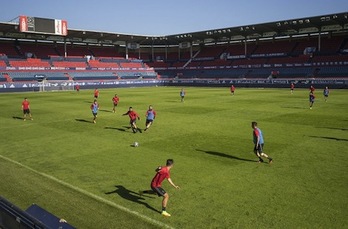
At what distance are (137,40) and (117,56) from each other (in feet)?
27.7

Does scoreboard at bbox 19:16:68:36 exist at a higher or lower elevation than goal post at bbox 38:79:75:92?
higher

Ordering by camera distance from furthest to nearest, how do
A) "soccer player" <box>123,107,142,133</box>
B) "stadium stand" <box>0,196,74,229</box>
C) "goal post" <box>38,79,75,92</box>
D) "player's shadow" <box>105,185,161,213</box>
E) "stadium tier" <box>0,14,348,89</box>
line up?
"stadium tier" <box>0,14,348,89</box> < "goal post" <box>38,79,75,92</box> < "soccer player" <box>123,107,142,133</box> < "player's shadow" <box>105,185,161,213</box> < "stadium stand" <box>0,196,74,229</box>

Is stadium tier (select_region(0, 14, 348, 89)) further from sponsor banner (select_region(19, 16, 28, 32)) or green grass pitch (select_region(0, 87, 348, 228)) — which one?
green grass pitch (select_region(0, 87, 348, 228))

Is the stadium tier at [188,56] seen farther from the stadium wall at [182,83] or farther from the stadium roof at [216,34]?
the stadium wall at [182,83]

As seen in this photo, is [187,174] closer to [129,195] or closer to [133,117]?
[129,195]

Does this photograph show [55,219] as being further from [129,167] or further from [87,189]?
[129,167]

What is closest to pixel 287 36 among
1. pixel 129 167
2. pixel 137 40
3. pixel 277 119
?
pixel 137 40

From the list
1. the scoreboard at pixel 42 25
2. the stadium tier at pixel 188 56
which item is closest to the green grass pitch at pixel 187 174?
the scoreboard at pixel 42 25

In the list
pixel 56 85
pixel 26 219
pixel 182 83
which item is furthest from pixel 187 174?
pixel 182 83

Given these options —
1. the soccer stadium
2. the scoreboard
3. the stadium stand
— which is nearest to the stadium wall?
the scoreboard

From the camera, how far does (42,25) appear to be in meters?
65.6

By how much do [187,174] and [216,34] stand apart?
7043 cm

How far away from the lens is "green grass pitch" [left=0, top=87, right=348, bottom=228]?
328 inches

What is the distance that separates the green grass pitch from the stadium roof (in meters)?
47.4
